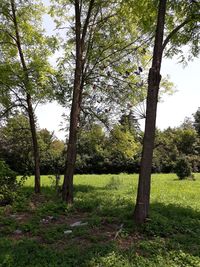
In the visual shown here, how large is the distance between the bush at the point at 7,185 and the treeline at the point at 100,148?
0.60 m

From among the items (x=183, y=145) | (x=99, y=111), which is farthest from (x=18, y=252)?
(x=183, y=145)

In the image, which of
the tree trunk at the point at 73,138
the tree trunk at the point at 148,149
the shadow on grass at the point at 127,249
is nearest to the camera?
the shadow on grass at the point at 127,249

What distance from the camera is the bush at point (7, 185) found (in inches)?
357

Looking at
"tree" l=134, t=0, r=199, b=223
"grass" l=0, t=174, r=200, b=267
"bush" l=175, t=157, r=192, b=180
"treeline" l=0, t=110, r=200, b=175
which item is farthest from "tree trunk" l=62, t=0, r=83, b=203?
"bush" l=175, t=157, r=192, b=180

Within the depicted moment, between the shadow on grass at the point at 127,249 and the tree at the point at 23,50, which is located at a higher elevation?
the tree at the point at 23,50

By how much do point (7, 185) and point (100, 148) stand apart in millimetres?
5614

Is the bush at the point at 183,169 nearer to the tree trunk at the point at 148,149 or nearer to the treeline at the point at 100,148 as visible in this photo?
the treeline at the point at 100,148

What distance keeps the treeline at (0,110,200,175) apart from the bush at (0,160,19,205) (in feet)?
1.96

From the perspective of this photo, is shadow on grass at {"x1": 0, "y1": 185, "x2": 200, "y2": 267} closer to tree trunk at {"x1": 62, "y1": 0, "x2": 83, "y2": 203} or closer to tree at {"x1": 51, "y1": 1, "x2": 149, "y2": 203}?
tree trunk at {"x1": 62, "y1": 0, "x2": 83, "y2": 203}

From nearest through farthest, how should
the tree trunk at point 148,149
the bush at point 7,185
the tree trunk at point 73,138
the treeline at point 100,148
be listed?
the tree trunk at point 148,149 < the bush at point 7,185 < the tree trunk at point 73,138 < the treeline at point 100,148

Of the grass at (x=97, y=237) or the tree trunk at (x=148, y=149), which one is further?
the tree trunk at (x=148, y=149)

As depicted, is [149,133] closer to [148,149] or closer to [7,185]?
[148,149]

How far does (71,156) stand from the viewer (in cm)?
967

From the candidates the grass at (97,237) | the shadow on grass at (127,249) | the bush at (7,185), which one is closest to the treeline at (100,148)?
the bush at (7,185)
